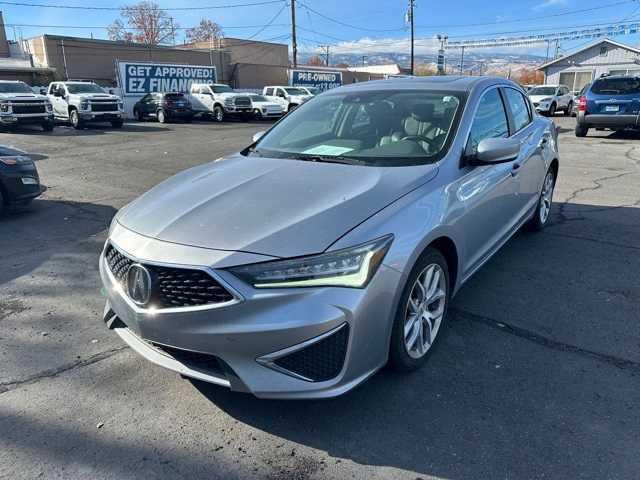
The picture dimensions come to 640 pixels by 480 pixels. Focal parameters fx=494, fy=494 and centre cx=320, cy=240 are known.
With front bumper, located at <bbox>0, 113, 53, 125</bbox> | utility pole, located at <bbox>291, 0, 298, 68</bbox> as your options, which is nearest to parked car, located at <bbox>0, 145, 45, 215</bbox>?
front bumper, located at <bbox>0, 113, 53, 125</bbox>

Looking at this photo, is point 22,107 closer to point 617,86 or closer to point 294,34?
point 617,86

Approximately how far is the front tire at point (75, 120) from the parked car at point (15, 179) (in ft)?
53.0

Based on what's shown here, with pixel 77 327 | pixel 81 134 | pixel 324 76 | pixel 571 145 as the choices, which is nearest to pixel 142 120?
pixel 81 134

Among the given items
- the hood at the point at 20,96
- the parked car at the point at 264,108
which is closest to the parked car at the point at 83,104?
the hood at the point at 20,96

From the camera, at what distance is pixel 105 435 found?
2549 millimetres

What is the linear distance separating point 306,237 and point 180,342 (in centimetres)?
78

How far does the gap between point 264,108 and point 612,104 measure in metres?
17.4

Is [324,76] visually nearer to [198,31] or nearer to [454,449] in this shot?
[454,449]

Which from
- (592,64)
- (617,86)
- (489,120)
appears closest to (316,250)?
(489,120)

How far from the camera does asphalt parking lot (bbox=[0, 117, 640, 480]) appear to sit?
2338 millimetres

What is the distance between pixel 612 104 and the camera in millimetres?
14367

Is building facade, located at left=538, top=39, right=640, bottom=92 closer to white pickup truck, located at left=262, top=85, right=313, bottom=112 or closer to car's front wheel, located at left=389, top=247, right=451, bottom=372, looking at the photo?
white pickup truck, located at left=262, top=85, right=313, bottom=112

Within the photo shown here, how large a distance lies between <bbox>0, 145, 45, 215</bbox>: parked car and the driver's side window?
19.4 feet

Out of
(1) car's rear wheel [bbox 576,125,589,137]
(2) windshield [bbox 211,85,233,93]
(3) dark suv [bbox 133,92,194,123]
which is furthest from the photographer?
(2) windshield [bbox 211,85,233,93]
